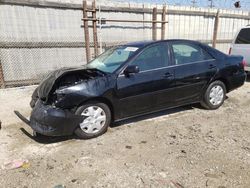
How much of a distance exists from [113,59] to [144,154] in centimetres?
204

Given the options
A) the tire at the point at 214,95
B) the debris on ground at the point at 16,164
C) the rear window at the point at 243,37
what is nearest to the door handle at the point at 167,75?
the tire at the point at 214,95

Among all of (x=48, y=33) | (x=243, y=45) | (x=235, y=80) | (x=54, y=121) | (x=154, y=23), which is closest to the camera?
(x=54, y=121)

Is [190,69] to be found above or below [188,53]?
below

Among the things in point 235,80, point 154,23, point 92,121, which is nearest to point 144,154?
point 92,121

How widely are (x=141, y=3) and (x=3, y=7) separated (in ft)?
15.0

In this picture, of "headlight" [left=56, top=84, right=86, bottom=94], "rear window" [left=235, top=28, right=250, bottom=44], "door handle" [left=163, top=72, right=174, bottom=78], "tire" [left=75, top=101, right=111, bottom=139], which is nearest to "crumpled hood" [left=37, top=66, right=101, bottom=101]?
"headlight" [left=56, top=84, right=86, bottom=94]

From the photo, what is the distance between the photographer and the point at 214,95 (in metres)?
5.38

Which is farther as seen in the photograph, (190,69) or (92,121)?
(190,69)

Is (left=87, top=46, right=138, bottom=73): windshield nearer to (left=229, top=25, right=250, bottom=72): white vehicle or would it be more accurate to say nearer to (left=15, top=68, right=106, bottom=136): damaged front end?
(left=15, top=68, right=106, bottom=136): damaged front end

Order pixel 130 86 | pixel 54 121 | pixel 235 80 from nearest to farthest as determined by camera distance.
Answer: pixel 54 121 → pixel 130 86 → pixel 235 80

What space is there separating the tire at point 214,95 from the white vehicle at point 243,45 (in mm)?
2956

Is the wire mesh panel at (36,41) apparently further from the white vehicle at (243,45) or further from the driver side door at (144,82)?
the white vehicle at (243,45)

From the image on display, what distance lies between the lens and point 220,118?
493 cm

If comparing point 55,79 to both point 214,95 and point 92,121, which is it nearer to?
point 92,121
